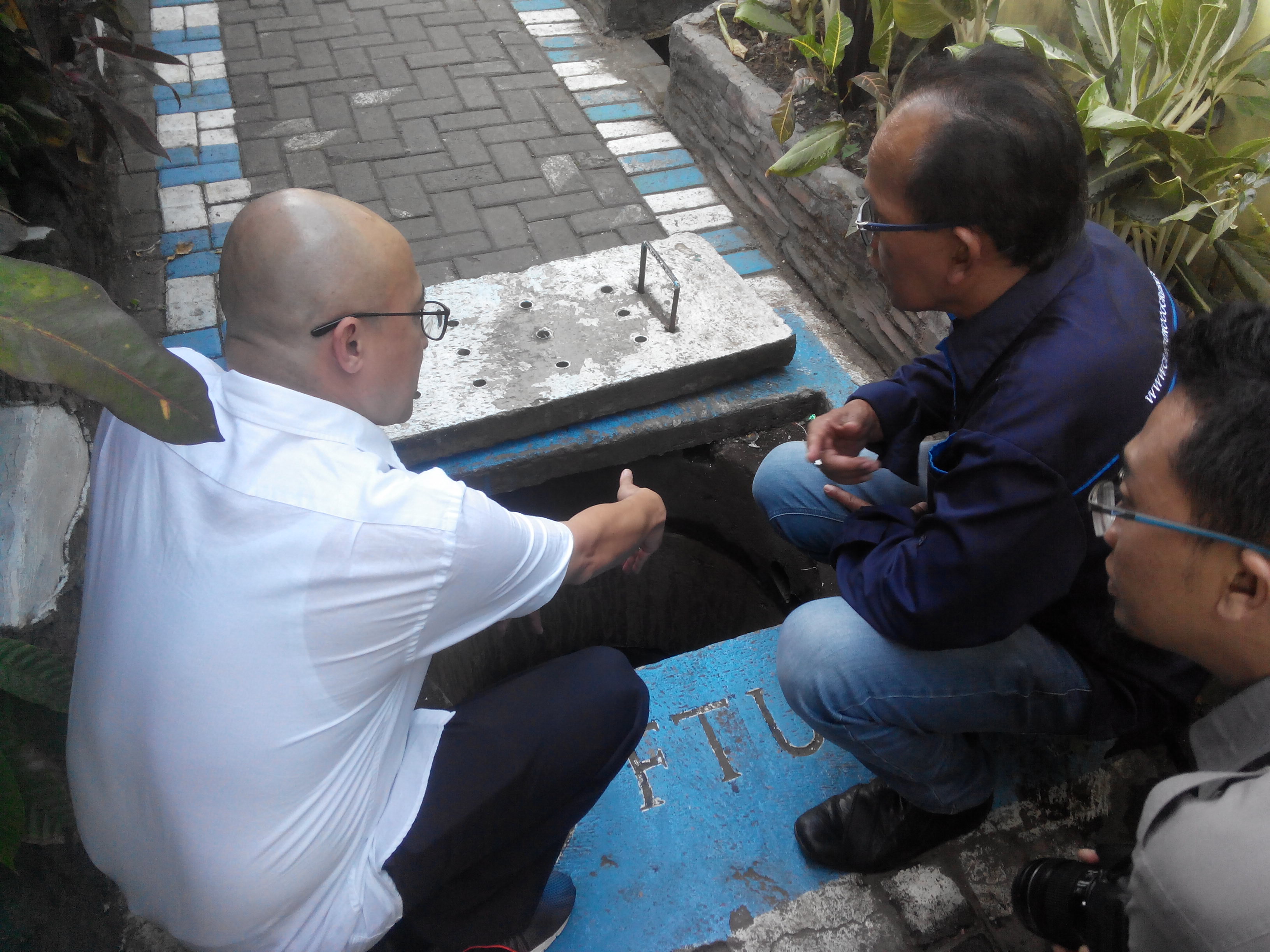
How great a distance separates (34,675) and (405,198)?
294 centimetres

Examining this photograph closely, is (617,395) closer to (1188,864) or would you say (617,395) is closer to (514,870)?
(514,870)

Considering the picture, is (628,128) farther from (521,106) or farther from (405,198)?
(405,198)

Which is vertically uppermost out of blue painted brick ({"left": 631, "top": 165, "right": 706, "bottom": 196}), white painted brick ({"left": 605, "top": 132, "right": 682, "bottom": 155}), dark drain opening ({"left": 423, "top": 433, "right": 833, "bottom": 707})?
white painted brick ({"left": 605, "top": 132, "right": 682, "bottom": 155})

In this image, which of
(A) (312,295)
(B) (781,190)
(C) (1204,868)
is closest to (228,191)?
(B) (781,190)

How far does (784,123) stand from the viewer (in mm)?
3541

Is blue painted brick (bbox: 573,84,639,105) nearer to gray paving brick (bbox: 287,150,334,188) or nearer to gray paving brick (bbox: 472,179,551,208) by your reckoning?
gray paving brick (bbox: 472,179,551,208)

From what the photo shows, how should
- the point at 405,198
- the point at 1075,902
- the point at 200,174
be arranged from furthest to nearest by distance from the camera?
the point at 200,174, the point at 405,198, the point at 1075,902

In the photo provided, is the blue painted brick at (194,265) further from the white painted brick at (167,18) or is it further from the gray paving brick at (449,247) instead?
the white painted brick at (167,18)

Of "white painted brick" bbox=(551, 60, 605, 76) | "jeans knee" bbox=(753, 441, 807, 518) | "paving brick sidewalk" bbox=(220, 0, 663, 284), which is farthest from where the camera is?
"white painted brick" bbox=(551, 60, 605, 76)

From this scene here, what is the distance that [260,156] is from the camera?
414cm

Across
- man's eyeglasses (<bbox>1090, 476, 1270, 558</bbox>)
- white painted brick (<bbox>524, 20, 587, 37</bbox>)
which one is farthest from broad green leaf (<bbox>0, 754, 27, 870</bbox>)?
white painted brick (<bbox>524, 20, 587, 37</bbox>)

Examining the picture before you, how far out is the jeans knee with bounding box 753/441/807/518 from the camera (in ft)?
7.48

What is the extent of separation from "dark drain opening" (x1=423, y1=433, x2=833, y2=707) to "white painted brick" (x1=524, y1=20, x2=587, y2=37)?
A: 11.1 feet

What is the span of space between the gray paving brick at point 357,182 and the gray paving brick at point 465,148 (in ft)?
1.35
